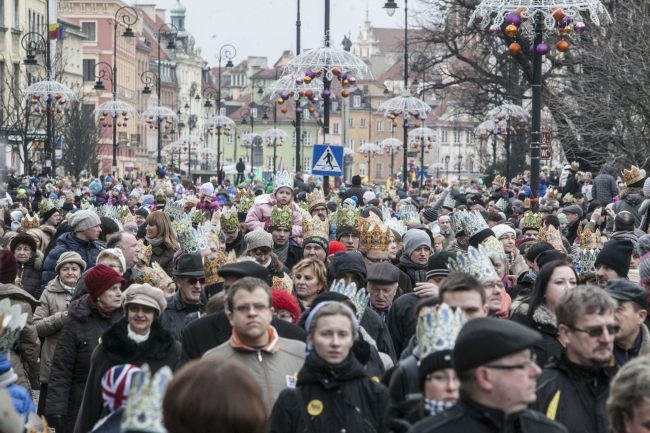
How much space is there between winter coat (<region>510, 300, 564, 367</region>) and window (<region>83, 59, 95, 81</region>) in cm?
11306

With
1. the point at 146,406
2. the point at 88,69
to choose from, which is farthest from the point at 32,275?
the point at 88,69

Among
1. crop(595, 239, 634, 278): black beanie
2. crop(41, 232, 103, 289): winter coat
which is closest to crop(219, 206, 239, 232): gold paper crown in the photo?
crop(41, 232, 103, 289): winter coat

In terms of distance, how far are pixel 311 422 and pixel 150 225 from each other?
30.5ft

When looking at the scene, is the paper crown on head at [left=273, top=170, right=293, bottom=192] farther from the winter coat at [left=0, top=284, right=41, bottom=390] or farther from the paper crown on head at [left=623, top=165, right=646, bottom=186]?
the winter coat at [left=0, top=284, right=41, bottom=390]

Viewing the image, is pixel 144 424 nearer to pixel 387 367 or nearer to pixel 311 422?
pixel 311 422

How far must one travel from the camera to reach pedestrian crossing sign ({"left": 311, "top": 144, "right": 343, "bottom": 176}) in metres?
26.8

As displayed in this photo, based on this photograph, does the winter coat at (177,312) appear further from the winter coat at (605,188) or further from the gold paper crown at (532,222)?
the winter coat at (605,188)

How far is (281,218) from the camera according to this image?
17062mm

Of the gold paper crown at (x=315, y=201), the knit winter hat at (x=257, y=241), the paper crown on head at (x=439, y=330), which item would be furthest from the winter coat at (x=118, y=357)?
the gold paper crown at (x=315, y=201)

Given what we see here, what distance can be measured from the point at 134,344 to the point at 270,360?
100cm

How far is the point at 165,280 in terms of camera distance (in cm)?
1220

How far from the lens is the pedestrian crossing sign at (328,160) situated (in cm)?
2680

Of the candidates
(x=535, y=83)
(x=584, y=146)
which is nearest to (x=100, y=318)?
(x=535, y=83)

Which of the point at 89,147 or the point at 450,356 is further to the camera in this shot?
the point at 89,147
